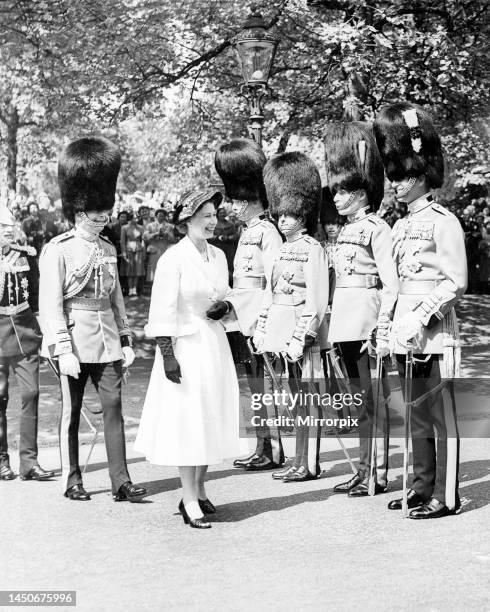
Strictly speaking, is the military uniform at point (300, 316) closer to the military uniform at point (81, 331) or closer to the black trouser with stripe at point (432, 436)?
the black trouser with stripe at point (432, 436)

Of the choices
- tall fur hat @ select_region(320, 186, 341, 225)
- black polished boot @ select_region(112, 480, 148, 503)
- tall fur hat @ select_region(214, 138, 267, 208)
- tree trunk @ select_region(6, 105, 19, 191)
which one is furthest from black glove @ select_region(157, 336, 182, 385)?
tree trunk @ select_region(6, 105, 19, 191)

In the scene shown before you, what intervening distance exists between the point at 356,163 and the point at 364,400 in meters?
1.54

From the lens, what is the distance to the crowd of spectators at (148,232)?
18781 mm

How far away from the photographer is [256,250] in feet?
26.0

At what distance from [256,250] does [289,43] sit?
374 inches

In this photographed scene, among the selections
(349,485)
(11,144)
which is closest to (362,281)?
(349,485)

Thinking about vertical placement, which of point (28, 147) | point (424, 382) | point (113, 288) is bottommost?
point (424, 382)

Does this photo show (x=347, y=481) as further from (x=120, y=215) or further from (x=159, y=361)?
(x=120, y=215)

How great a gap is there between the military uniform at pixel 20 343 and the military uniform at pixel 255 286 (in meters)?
1.46

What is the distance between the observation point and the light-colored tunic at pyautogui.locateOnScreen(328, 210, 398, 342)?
6914 mm

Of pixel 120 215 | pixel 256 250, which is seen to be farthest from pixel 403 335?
pixel 120 215

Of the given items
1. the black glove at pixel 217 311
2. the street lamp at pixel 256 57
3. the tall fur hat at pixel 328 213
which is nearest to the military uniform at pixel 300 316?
the black glove at pixel 217 311

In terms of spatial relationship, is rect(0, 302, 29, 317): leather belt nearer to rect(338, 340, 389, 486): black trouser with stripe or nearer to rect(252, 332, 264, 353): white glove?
rect(252, 332, 264, 353): white glove

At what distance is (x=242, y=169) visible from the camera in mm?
8375
